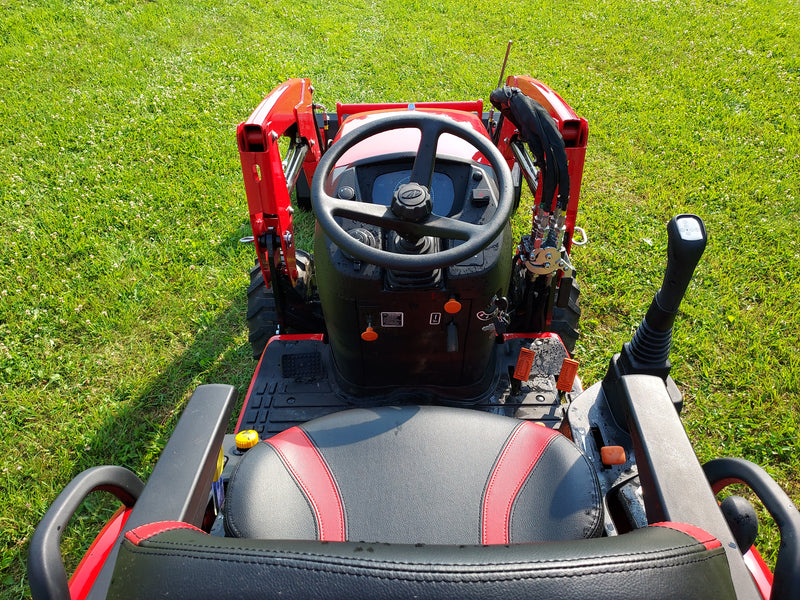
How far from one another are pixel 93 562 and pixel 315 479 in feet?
2.37

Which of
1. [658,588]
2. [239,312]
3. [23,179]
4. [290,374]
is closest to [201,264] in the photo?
[239,312]

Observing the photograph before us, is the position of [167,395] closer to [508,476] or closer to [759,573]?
[508,476]

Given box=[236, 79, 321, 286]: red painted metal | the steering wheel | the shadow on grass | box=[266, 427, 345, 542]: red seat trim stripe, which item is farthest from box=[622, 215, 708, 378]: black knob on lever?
the shadow on grass

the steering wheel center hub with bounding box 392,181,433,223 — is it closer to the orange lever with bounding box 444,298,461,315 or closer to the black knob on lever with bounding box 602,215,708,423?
the orange lever with bounding box 444,298,461,315

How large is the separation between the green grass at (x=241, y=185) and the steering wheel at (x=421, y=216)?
5.35 feet

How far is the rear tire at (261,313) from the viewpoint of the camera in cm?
285

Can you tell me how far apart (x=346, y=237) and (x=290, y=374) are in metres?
1.09

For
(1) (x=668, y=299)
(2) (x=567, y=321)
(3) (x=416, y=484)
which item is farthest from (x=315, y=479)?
(2) (x=567, y=321)

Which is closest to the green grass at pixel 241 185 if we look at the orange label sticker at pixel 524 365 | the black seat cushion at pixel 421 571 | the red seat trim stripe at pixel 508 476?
the orange label sticker at pixel 524 365

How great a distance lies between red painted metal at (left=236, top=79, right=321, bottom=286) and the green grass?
3.06ft

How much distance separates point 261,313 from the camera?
2859 mm

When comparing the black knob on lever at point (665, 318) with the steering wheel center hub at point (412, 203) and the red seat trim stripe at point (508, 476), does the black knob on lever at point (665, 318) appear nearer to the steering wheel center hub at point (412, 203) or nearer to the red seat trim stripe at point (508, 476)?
the red seat trim stripe at point (508, 476)

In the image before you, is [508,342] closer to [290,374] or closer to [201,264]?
[290,374]

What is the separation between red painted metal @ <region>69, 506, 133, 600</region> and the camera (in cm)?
151
